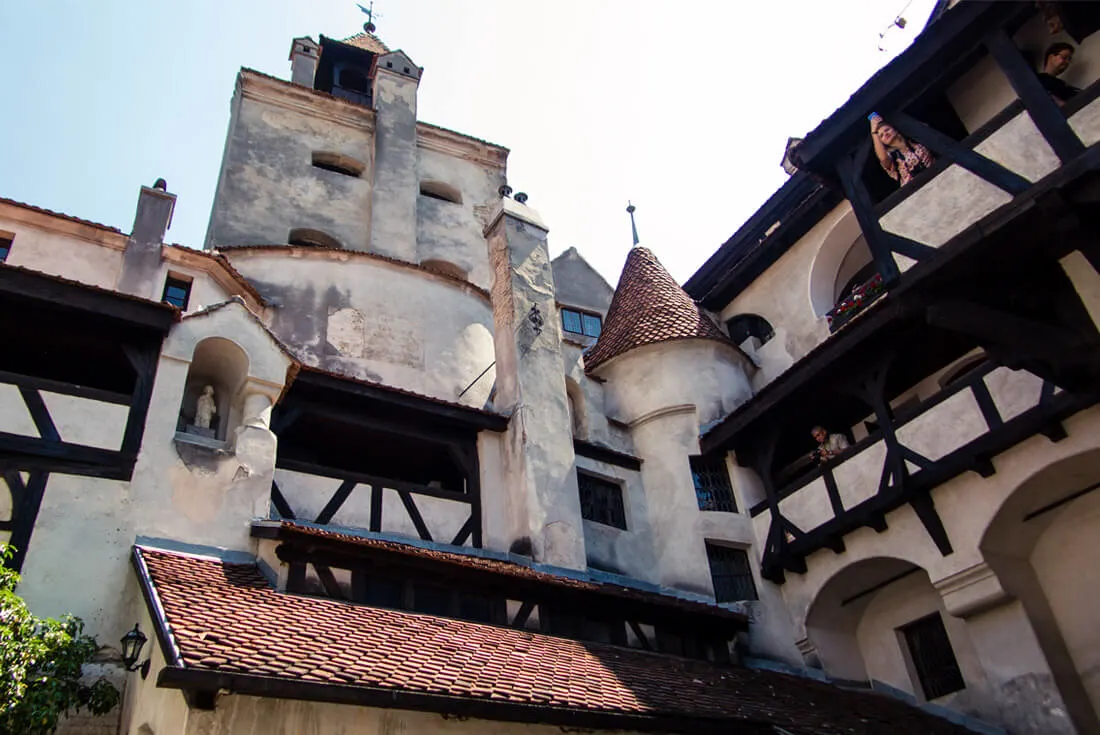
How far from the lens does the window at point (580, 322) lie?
2409cm

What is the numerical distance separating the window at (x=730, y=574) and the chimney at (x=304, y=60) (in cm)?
1627

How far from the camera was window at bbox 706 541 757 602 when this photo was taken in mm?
14672

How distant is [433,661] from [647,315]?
10.5 m

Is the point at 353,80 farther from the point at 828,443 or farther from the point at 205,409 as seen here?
the point at 828,443

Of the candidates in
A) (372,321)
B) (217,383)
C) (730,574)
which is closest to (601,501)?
(730,574)

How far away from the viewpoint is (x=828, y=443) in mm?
14352

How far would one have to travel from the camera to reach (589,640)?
11844mm

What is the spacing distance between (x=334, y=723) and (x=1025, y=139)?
364 inches

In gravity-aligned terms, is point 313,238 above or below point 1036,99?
above

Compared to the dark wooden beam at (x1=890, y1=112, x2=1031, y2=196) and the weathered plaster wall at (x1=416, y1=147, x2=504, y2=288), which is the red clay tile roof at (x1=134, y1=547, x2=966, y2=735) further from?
the weathered plaster wall at (x1=416, y1=147, x2=504, y2=288)

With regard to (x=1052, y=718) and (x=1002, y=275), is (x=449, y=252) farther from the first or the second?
(x=1052, y=718)

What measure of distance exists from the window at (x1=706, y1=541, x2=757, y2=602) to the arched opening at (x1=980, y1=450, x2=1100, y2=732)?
4.08 m

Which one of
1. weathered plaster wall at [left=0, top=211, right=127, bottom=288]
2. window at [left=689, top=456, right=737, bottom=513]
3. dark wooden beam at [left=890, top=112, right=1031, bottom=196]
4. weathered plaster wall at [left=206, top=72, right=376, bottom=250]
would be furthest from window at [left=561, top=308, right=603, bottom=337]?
dark wooden beam at [left=890, top=112, right=1031, bottom=196]

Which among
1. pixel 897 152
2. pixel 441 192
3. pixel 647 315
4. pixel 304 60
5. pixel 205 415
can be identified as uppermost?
pixel 304 60
